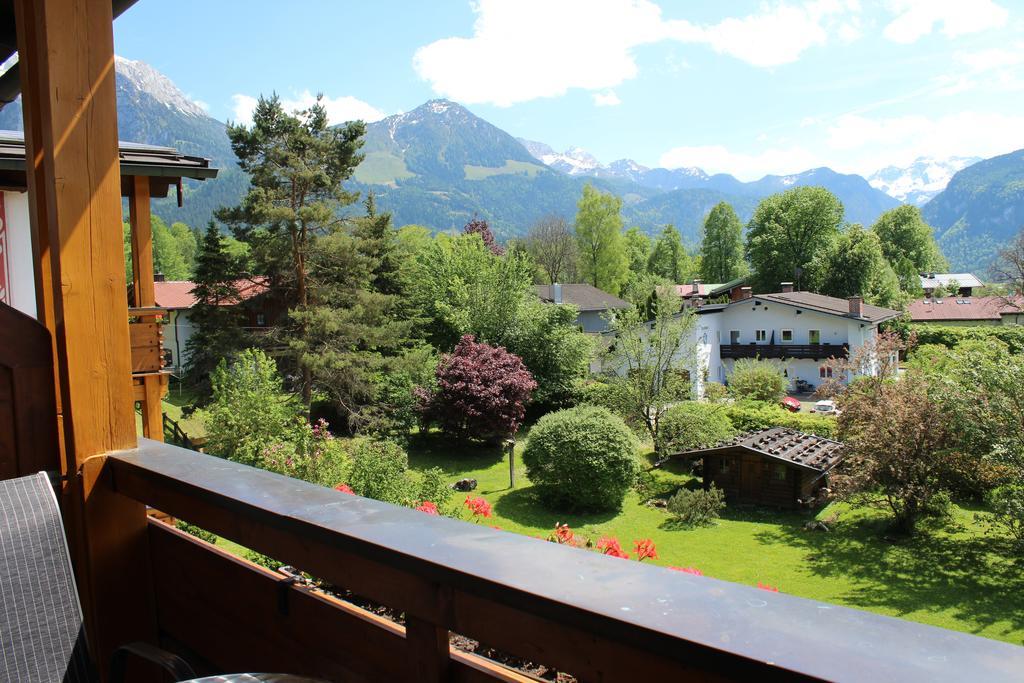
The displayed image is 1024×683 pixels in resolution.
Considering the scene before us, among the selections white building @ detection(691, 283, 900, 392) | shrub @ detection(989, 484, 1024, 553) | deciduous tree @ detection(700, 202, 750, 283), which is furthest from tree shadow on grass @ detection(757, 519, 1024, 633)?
deciduous tree @ detection(700, 202, 750, 283)

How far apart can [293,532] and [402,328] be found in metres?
21.0

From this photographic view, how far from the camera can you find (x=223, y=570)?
1801 mm

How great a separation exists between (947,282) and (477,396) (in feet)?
195

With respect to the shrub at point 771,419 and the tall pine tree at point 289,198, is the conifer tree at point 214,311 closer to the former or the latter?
the tall pine tree at point 289,198

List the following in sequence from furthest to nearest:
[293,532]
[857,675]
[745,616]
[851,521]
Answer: [851,521] → [293,532] → [745,616] → [857,675]

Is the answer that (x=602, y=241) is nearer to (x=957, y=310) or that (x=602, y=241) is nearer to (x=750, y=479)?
(x=957, y=310)

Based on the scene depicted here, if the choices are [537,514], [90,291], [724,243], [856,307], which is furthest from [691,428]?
[724,243]

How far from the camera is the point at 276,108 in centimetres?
2067

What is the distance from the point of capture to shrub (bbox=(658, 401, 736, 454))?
19297mm

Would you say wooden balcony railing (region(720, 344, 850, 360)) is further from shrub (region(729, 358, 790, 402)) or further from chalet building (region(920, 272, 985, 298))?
chalet building (region(920, 272, 985, 298))

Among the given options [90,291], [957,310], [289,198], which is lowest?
[957,310]

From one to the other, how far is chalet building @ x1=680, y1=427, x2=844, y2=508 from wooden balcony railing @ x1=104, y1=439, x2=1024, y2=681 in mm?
16302

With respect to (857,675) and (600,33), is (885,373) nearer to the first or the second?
(600,33)

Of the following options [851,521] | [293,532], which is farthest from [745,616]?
[851,521]
